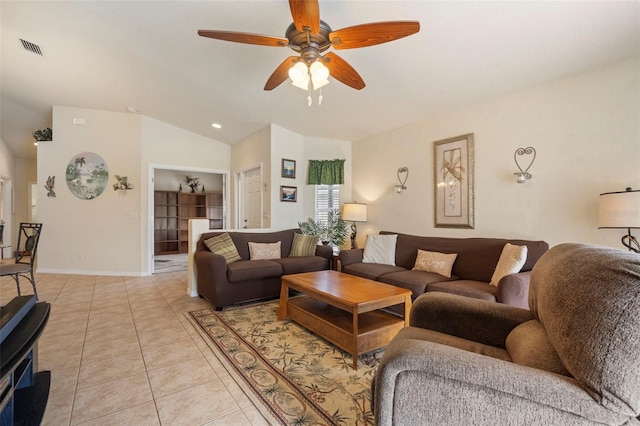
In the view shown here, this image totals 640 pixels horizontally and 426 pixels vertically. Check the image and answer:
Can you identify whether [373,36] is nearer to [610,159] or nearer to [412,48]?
[412,48]

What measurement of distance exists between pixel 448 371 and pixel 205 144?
20.2 ft

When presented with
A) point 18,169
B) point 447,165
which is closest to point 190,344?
point 447,165

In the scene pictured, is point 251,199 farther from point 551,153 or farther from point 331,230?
point 551,153

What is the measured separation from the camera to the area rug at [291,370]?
160 cm

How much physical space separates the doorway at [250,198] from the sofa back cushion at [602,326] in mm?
4669

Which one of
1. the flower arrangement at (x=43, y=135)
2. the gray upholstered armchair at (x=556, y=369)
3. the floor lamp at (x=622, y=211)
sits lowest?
the gray upholstered armchair at (x=556, y=369)

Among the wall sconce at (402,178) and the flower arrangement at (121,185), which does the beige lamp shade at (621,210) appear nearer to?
the wall sconce at (402,178)

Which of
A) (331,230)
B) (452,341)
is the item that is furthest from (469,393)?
(331,230)

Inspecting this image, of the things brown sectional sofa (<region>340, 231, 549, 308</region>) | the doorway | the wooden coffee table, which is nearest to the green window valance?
the doorway

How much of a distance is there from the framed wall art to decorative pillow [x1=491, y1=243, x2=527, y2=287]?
77 cm

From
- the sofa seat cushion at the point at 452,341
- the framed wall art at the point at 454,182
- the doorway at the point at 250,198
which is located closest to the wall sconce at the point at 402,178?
the framed wall art at the point at 454,182

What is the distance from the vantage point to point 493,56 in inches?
98.3

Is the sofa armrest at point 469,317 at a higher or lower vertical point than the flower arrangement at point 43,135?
lower

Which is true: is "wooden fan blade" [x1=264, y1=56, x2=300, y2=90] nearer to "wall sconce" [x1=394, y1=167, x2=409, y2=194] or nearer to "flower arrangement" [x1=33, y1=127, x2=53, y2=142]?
"wall sconce" [x1=394, y1=167, x2=409, y2=194]
